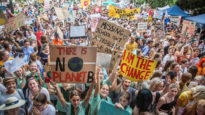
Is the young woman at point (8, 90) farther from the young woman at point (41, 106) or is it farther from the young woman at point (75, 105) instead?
the young woman at point (75, 105)

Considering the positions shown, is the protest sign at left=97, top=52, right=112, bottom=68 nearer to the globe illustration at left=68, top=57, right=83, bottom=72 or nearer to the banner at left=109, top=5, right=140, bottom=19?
the globe illustration at left=68, top=57, right=83, bottom=72

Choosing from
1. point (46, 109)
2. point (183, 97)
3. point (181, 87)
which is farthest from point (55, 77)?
point (181, 87)

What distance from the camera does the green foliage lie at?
1653 centimetres

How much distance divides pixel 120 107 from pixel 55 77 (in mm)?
1373

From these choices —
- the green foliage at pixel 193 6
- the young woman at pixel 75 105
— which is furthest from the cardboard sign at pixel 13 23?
the green foliage at pixel 193 6

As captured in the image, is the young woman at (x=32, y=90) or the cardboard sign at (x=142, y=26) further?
the cardboard sign at (x=142, y=26)

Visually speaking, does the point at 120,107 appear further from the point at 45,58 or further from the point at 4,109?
the point at 45,58

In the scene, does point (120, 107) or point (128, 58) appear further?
point (128, 58)

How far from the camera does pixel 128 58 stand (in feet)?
12.8

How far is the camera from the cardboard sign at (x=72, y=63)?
10.3 feet

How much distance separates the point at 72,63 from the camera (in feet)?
10.6

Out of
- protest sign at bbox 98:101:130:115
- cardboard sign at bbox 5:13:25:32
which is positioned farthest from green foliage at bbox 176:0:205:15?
protest sign at bbox 98:101:130:115

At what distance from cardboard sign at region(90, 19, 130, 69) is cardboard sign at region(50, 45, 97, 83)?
137cm

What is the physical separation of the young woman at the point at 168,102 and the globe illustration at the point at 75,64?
1723mm
